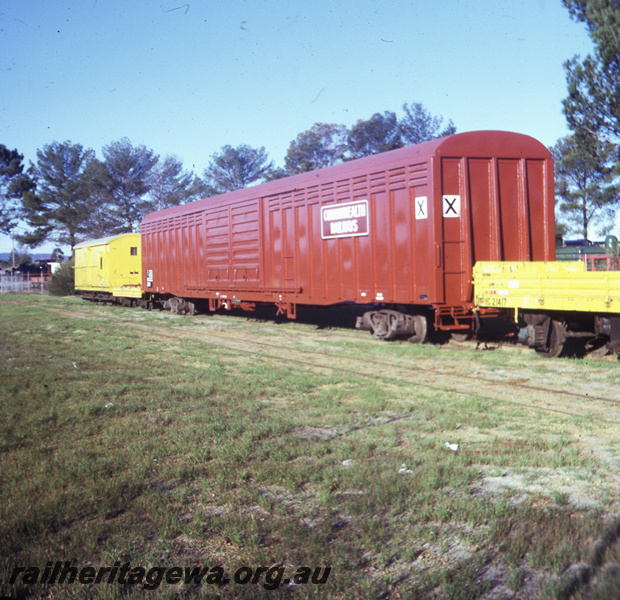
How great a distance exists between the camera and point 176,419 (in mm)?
6391

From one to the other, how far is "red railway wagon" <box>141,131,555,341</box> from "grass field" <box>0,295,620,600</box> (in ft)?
10.6

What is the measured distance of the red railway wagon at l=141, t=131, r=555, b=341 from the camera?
38.0 feet

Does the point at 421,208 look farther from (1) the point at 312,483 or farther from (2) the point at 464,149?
(1) the point at 312,483

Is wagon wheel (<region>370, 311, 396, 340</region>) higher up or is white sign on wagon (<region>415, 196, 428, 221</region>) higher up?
white sign on wagon (<region>415, 196, 428, 221</region>)

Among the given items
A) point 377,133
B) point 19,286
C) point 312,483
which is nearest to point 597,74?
point 377,133

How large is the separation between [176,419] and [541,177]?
943cm

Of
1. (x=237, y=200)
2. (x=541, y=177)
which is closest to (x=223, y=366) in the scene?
(x=541, y=177)

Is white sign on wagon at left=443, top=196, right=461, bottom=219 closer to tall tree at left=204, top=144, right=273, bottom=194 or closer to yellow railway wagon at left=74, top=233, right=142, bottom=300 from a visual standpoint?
yellow railway wagon at left=74, top=233, right=142, bottom=300

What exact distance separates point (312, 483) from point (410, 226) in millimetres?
8281

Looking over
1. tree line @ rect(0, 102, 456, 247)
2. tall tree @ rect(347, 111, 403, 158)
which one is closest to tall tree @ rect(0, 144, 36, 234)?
tree line @ rect(0, 102, 456, 247)

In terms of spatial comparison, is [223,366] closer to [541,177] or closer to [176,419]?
[176,419]

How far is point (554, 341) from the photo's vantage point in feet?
33.9

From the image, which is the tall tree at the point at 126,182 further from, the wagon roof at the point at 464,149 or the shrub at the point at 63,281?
the wagon roof at the point at 464,149

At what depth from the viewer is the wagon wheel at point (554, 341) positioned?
33.2 feet
